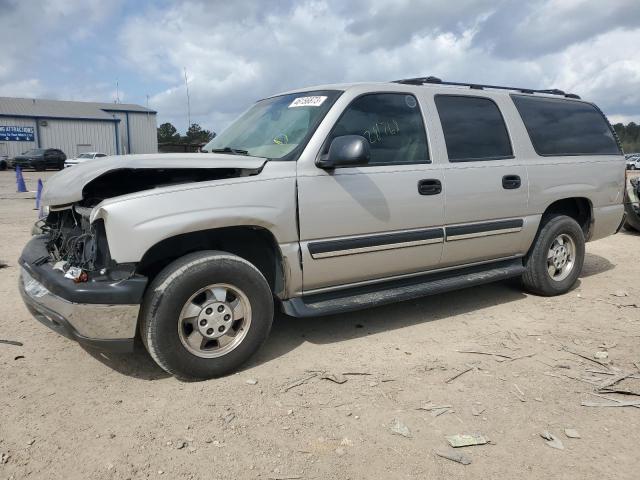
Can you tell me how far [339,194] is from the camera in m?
3.57

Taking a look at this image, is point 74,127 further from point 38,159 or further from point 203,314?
point 203,314

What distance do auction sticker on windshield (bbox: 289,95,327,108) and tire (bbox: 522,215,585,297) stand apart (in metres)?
2.54

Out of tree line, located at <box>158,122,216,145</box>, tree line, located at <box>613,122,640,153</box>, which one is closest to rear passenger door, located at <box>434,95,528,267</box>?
tree line, located at <box>158,122,216,145</box>

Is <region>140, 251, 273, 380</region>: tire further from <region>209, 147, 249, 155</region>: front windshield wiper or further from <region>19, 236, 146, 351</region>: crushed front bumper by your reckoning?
<region>209, 147, 249, 155</region>: front windshield wiper

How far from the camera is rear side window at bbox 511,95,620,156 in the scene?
191 inches

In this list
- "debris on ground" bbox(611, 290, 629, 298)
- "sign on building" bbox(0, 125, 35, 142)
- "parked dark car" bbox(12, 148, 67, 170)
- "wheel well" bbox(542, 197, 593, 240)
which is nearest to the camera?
"wheel well" bbox(542, 197, 593, 240)

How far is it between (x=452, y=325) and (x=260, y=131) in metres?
2.21

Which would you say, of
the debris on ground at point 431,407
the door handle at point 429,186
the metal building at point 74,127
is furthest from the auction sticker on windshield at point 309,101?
the metal building at point 74,127

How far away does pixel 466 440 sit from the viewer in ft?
8.74

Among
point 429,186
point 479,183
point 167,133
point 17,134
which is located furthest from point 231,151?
point 167,133

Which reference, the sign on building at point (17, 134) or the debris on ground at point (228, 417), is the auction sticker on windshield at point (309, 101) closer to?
the debris on ground at point (228, 417)

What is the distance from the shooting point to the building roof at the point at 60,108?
3928cm

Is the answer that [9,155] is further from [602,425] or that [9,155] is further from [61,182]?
[602,425]

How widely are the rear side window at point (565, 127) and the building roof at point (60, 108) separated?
1605 inches
